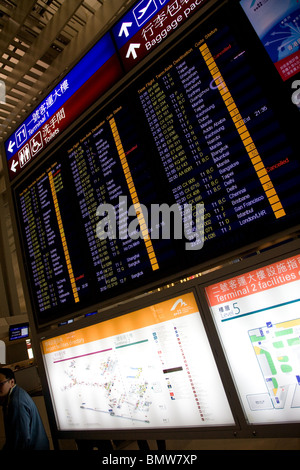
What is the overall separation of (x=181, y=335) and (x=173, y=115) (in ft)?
4.78

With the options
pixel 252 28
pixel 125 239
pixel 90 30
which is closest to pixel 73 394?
pixel 125 239

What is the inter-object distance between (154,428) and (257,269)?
127 cm

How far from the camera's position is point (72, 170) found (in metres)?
2.62

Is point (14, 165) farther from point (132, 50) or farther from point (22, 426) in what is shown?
point (22, 426)

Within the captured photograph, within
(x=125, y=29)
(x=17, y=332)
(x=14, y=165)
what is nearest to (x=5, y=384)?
(x=14, y=165)

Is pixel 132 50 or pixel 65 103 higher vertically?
pixel 65 103

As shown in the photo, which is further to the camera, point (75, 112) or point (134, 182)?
point (75, 112)

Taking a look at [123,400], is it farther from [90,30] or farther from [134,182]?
[90,30]

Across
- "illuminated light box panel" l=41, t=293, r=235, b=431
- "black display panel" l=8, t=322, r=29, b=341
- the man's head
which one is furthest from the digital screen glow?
"black display panel" l=8, t=322, r=29, b=341

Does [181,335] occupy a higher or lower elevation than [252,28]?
lower

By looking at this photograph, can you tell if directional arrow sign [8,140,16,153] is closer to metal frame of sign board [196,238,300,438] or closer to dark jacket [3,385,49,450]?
dark jacket [3,385,49,450]

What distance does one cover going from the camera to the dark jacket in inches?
106

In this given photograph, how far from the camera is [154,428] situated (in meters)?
1.89

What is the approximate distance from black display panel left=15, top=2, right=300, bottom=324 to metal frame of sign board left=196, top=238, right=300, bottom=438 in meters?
0.10
